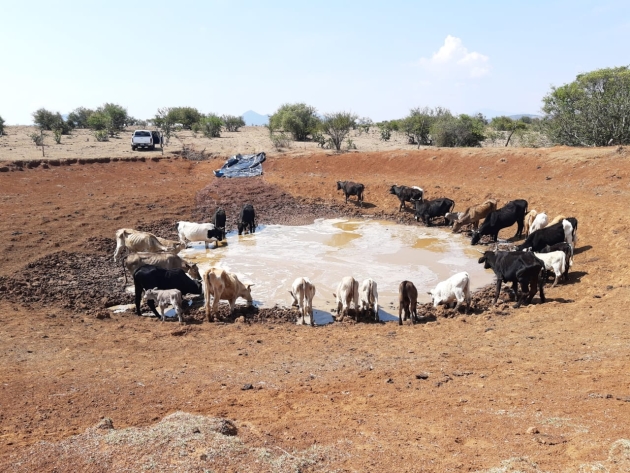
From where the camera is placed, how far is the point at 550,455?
4.25 m

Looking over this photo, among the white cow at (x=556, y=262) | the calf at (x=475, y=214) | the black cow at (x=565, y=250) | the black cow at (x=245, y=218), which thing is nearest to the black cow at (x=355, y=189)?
the calf at (x=475, y=214)

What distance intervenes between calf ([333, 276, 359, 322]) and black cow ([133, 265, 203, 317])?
3.59m

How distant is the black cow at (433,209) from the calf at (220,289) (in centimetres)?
1095

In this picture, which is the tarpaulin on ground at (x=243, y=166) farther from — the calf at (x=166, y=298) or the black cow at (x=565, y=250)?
the black cow at (x=565, y=250)

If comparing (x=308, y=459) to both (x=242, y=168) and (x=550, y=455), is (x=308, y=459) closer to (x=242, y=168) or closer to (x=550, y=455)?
(x=550, y=455)

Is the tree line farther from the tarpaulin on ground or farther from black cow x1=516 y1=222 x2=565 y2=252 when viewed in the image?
black cow x1=516 y1=222 x2=565 y2=252

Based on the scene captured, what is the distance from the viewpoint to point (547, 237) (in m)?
13.1

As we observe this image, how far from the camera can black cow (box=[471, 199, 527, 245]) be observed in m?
16.4

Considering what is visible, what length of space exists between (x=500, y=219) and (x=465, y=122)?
20695 millimetres

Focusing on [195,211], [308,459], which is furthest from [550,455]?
[195,211]

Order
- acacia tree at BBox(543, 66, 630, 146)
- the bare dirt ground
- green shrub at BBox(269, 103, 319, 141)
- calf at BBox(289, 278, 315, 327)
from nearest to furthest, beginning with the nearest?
1. the bare dirt ground
2. calf at BBox(289, 278, 315, 327)
3. acacia tree at BBox(543, 66, 630, 146)
4. green shrub at BBox(269, 103, 319, 141)

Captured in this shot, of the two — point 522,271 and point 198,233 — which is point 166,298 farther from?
point 522,271

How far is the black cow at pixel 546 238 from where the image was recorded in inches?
512

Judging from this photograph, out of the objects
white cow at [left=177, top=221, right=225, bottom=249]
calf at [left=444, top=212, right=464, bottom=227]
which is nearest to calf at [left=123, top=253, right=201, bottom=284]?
white cow at [left=177, top=221, right=225, bottom=249]
